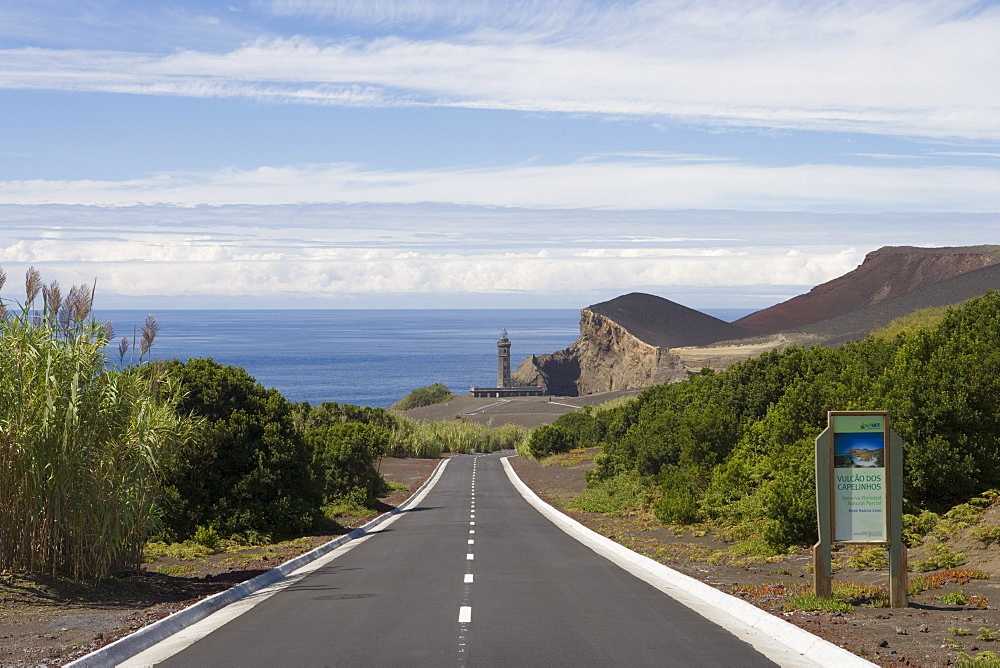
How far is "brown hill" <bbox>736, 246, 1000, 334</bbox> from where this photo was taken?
160 m

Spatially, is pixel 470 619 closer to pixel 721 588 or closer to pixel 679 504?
pixel 721 588

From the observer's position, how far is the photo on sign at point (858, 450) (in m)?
12.7

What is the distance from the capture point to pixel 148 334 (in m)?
15.0

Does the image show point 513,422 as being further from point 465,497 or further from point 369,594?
point 369,594

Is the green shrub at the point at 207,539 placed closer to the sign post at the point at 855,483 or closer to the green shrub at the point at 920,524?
the sign post at the point at 855,483

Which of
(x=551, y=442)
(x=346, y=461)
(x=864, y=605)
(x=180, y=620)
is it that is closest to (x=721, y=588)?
(x=864, y=605)

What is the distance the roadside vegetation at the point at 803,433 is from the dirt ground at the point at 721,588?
1273 mm

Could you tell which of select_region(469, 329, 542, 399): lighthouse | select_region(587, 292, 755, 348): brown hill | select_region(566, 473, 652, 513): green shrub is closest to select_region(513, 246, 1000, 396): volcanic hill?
select_region(587, 292, 755, 348): brown hill

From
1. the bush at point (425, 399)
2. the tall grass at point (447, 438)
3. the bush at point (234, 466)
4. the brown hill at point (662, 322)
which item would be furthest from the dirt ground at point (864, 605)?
the brown hill at point (662, 322)

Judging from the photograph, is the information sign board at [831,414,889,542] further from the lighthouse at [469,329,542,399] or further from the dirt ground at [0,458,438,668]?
the lighthouse at [469,329,542,399]

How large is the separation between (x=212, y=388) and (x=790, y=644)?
1706 cm

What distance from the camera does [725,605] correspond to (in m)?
→ 13.3

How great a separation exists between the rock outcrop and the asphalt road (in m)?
136

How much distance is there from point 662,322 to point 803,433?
157324 millimetres
